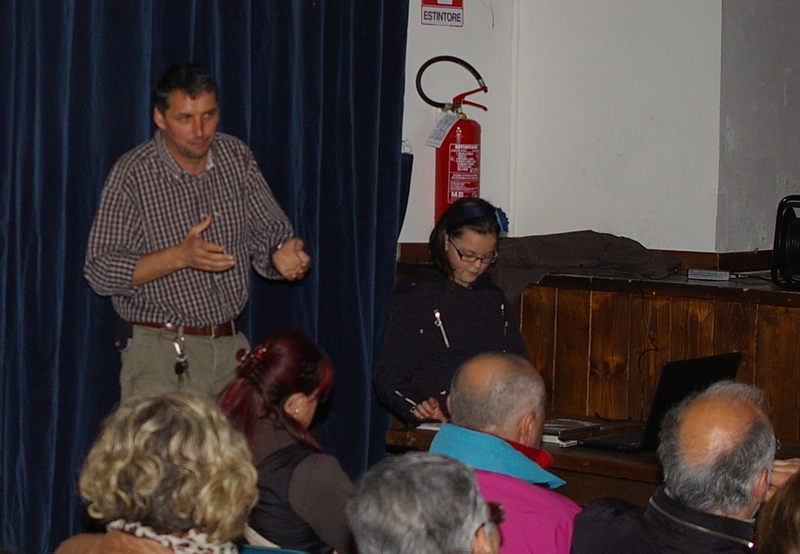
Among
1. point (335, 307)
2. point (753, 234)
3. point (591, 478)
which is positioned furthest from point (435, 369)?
point (753, 234)

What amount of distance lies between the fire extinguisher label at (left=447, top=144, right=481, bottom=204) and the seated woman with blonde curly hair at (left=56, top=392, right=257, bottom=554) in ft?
9.68

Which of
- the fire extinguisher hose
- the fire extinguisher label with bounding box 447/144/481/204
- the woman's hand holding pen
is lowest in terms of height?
the woman's hand holding pen

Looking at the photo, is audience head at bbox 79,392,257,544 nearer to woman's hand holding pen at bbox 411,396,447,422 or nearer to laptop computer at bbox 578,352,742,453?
laptop computer at bbox 578,352,742,453

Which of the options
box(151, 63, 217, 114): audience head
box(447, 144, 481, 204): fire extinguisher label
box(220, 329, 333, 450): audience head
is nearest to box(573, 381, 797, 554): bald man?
box(220, 329, 333, 450): audience head

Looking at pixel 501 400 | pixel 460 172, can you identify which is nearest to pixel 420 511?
pixel 501 400

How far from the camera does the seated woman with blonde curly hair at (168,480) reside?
1.67 meters

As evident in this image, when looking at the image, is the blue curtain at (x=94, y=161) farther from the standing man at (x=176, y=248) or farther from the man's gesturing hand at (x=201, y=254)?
the man's gesturing hand at (x=201, y=254)

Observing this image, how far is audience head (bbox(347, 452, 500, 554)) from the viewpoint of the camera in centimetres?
152

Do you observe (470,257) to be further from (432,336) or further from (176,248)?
(176,248)

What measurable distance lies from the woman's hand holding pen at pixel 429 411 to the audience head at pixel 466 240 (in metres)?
0.51

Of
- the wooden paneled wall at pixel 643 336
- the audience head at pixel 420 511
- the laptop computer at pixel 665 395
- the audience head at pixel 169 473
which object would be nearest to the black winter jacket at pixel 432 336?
the wooden paneled wall at pixel 643 336

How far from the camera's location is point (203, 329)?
3486mm

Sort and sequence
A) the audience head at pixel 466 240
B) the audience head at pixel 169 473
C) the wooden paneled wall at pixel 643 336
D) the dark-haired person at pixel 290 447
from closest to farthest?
the audience head at pixel 169 473 < the dark-haired person at pixel 290 447 < the audience head at pixel 466 240 < the wooden paneled wall at pixel 643 336

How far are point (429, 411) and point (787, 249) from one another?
1498mm
